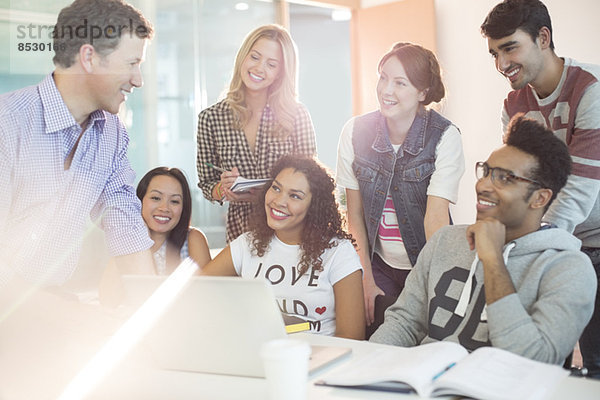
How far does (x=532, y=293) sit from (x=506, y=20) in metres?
1.04

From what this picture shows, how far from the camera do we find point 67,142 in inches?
72.9

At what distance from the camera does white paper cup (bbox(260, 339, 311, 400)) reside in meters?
0.97

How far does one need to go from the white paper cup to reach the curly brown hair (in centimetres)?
127

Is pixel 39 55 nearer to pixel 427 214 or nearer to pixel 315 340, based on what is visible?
pixel 427 214

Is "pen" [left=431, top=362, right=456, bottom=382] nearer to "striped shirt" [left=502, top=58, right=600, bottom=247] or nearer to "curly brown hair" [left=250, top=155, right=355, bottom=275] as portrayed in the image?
"striped shirt" [left=502, top=58, right=600, bottom=247]

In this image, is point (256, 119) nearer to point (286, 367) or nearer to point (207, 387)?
point (207, 387)

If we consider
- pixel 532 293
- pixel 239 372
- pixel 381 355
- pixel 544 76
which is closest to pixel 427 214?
pixel 544 76

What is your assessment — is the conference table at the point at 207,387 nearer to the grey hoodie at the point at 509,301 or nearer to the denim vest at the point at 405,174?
the grey hoodie at the point at 509,301

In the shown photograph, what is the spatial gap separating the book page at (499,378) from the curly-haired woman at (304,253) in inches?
37.9

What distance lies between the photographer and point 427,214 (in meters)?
2.38

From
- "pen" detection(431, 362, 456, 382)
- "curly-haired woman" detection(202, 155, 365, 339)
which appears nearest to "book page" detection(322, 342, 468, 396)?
"pen" detection(431, 362, 456, 382)

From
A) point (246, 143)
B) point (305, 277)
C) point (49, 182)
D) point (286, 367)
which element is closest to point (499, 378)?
point (286, 367)

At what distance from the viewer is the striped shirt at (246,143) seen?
2715mm

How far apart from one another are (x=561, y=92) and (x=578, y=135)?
19 centimetres
